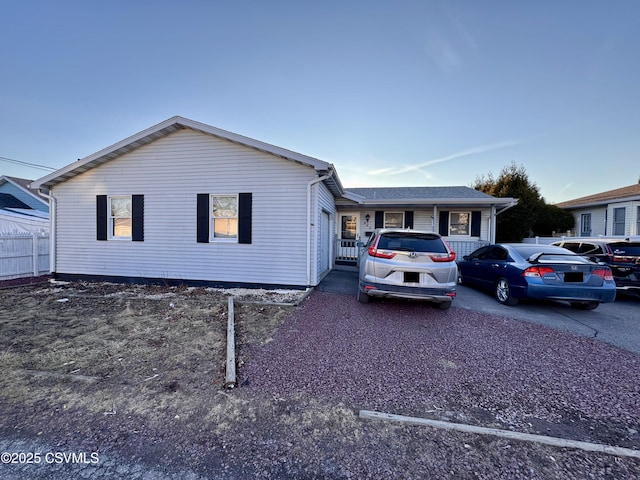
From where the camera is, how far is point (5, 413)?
2.36 metres

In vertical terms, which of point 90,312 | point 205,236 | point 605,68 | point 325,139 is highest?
point 605,68

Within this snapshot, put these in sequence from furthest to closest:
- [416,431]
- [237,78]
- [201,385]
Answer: [237,78] → [201,385] → [416,431]

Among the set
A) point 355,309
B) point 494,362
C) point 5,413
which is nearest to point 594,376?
point 494,362

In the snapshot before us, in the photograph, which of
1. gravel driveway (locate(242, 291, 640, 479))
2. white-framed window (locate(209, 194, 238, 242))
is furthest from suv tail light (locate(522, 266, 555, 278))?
white-framed window (locate(209, 194, 238, 242))

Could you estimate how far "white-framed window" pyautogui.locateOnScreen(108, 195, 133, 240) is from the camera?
8.29 meters

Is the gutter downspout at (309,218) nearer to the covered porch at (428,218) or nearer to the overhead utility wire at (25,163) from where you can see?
the covered porch at (428,218)

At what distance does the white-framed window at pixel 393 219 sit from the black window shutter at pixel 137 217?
409 inches

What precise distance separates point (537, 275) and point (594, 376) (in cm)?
279

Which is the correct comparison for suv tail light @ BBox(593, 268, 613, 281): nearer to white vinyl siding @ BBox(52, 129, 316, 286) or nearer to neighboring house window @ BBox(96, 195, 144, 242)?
white vinyl siding @ BBox(52, 129, 316, 286)

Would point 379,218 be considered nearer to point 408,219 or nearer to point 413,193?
point 408,219

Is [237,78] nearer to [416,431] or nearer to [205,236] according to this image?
[205,236]

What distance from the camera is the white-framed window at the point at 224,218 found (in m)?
7.68

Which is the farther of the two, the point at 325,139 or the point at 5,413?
the point at 325,139

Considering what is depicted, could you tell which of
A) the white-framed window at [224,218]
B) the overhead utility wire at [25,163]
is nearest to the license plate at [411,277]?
the white-framed window at [224,218]
